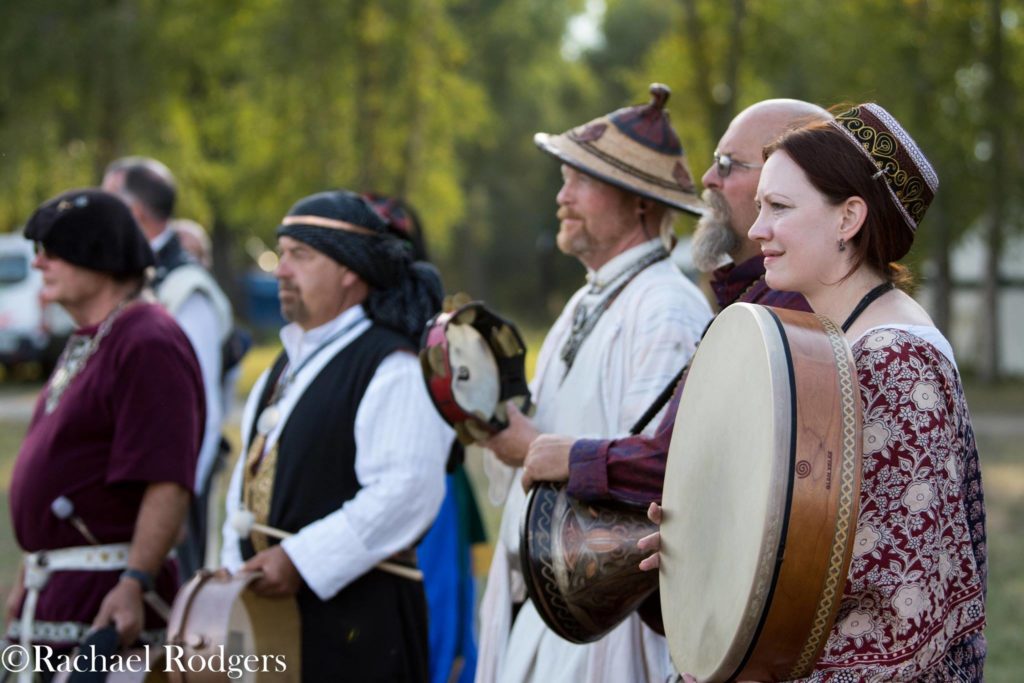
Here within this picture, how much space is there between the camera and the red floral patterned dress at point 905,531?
2057 mm

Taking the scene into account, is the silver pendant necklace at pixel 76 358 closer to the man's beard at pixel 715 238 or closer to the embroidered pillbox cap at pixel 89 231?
the embroidered pillbox cap at pixel 89 231

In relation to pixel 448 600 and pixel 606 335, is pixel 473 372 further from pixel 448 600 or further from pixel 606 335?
pixel 448 600

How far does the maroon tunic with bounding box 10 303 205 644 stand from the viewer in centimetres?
389

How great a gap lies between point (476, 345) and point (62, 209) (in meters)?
1.45

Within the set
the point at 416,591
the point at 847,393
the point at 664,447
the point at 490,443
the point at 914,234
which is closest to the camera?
the point at 847,393

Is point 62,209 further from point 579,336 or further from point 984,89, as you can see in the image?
point 984,89

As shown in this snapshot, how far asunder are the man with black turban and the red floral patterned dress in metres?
1.91

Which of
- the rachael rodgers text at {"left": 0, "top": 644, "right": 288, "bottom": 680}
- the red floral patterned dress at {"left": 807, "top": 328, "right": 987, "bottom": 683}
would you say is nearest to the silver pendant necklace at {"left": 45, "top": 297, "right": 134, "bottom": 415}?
the rachael rodgers text at {"left": 0, "top": 644, "right": 288, "bottom": 680}

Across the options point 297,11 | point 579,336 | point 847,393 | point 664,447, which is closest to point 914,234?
point 847,393

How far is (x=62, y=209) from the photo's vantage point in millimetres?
4043

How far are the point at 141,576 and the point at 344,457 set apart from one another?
694 mm

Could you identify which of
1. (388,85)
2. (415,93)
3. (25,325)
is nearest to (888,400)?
(25,325)

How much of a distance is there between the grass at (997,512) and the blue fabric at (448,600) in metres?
0.21

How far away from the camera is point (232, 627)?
11.6ft
